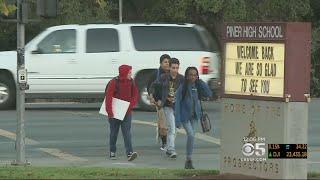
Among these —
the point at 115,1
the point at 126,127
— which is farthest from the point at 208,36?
the point at 115,1

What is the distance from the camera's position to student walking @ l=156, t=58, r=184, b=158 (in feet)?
46.3

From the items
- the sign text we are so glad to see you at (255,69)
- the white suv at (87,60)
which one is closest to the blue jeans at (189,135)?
the sign text we are so glad to see you at (255,69)

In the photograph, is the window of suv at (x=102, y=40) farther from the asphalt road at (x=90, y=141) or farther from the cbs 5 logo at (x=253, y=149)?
the cbs 5 logo at (x=253, y=149)

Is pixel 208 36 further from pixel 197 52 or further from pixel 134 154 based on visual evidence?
pixel 134 154

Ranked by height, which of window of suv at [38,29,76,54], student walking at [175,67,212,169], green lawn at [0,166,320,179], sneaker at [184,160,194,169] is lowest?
sneaker at [184,160,194,169]

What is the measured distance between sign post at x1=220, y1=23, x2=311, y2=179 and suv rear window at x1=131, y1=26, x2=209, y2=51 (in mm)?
11959

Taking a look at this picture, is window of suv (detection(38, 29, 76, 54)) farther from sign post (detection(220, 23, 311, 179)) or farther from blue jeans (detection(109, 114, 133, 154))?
sign post (detection(220, 23, 311, 179))

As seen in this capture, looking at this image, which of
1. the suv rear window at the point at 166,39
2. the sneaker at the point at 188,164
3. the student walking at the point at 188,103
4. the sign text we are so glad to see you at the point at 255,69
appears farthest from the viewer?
the suv rear window at the point at 166,39

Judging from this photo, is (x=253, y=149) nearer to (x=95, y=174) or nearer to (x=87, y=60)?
(x=95, y=174)

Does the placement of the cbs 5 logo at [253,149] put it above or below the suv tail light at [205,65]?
below

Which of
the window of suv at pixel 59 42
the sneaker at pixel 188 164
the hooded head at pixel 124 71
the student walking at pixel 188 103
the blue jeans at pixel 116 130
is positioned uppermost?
the window of suv at pixel 59 42

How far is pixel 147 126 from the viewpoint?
18.6 m

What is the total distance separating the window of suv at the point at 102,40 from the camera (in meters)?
22.0

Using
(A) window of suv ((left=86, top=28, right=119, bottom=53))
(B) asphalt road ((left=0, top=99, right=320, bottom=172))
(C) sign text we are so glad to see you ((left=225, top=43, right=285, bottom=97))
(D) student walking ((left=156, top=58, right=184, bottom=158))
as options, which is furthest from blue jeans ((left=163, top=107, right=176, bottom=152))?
(A) window of suv ((left=86, top=28, right=119, bottom=53))
